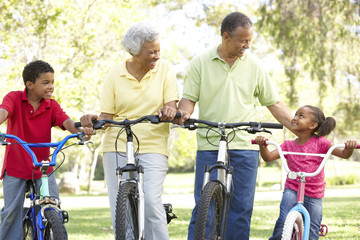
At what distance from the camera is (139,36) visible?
4949 millimetres

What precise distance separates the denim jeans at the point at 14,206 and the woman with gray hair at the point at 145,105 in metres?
0.69

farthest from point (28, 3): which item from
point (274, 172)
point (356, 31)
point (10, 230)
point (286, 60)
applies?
point (274, 172)

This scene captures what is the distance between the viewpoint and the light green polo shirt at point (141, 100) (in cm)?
503

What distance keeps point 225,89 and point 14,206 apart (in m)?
2.12

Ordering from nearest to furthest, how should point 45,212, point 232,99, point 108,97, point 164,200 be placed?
1. point 45,212
2. point 108,97
3. point 232,99
4. point 164,200

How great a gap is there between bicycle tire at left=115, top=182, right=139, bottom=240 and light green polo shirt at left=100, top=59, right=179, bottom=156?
1.66 feet

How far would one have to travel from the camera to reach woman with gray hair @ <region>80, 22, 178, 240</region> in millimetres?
4848

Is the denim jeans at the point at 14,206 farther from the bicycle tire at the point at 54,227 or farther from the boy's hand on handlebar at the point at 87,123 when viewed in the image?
the bicycle tire at the point at 54,227

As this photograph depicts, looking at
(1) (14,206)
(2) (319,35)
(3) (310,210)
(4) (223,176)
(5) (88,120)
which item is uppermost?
(2) (319,35)

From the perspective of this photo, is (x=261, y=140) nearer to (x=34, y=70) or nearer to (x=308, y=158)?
(x=308, y=158)

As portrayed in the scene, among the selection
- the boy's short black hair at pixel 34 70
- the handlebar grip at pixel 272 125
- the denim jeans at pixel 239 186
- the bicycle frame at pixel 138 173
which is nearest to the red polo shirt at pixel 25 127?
the boy's short black hair at pixel 34 70

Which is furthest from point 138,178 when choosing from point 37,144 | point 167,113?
point 37,144

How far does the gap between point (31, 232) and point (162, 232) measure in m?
1.18

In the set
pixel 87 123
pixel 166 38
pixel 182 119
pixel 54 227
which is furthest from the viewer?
pixel 166 38
